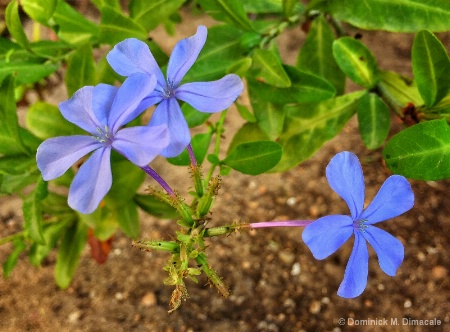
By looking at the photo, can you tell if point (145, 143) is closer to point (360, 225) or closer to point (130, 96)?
point (130, 96)

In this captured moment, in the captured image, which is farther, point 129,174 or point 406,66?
point 406,66

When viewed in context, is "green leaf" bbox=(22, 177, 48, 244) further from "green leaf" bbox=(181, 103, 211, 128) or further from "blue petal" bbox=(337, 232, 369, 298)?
"blue petal" bbox=(337, 232, 369, 298)

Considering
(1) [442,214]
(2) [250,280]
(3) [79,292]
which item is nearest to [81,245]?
(3) [79,292]

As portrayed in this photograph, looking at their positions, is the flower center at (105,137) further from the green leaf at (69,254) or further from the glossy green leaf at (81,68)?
the green leaf at (69,254)

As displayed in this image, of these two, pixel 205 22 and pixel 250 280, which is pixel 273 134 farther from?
pixel 205 22

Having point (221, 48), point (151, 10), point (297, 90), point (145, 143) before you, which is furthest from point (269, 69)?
point (145, 143)

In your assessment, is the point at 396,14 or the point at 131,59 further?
the point at 396,14

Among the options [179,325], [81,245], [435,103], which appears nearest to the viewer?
[435,103]
